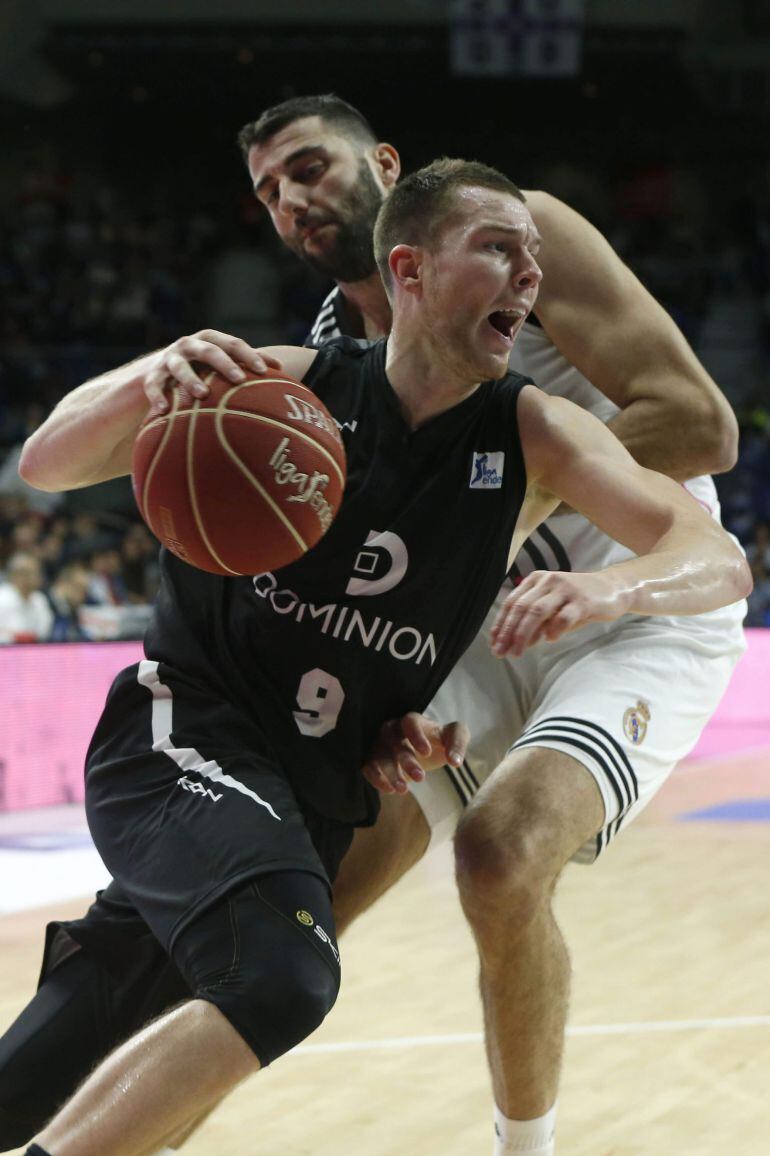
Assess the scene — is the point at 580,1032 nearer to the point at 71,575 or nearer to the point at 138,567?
the point at 71,575

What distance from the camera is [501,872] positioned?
9.73 ft

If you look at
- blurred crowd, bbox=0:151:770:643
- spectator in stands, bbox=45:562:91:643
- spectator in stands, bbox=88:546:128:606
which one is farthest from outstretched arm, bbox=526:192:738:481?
blurred crowd, bbox=0:151:770:643

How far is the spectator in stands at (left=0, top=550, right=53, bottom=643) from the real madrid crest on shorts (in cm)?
692

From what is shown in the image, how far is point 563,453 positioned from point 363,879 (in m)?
1.23

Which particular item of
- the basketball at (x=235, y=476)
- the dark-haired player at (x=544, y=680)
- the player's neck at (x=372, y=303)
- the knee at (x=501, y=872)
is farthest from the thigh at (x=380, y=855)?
the player's neck at (x=372, y=303)

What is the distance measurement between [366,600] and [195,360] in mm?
568

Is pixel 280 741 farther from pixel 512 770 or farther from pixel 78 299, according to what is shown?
pixel 78 299

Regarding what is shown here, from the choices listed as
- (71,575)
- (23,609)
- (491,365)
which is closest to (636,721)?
(491,365)

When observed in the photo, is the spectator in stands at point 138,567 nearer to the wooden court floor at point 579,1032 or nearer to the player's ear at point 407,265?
the wooden court floor at point 579,1032

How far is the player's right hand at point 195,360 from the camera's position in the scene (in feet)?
8.09

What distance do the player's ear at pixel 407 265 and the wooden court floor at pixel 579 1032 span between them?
2099mm

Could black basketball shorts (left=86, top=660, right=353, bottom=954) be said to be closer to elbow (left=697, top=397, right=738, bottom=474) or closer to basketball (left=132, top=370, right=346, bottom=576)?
basketball (left=132, top=370, right=346, bottom=576)

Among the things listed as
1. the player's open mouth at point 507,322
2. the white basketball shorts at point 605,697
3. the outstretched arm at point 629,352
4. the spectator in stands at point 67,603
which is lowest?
the spectator in stands at point 67,603

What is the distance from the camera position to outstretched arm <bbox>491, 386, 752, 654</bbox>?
7.30ft
